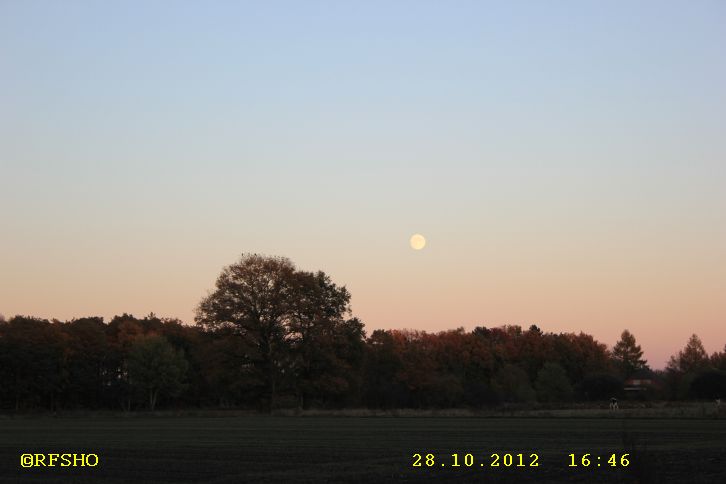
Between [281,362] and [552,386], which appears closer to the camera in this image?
[281,362]

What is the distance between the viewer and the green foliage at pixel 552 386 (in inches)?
4680

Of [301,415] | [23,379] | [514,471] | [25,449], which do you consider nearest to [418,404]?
[301,415]

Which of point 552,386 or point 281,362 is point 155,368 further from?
point 552,386

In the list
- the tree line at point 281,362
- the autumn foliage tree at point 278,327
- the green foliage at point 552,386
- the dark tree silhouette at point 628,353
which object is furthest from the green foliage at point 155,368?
the dark tree silhouette at point 628,353

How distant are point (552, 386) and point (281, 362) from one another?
4913cm

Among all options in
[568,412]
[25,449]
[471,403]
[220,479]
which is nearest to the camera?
[220,479]

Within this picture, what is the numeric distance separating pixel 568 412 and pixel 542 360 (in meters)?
86.2

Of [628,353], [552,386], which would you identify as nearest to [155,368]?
[552,386]

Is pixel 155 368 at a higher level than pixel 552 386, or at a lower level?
higher

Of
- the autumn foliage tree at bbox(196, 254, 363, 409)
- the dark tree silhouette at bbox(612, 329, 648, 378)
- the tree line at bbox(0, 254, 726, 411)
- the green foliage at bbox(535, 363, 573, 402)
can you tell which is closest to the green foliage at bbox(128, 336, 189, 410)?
the tree line at bbox(0, 254, 726, 411)

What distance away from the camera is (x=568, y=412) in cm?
6938

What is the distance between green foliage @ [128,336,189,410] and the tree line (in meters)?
0.15

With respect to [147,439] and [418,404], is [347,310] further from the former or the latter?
[147,439]

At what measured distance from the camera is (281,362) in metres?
90.1
